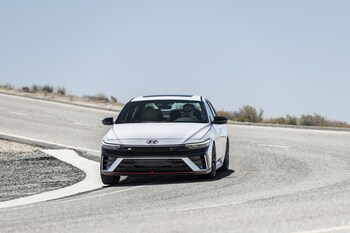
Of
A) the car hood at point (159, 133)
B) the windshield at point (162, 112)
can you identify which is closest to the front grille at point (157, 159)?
the car hood at point (159, 133)

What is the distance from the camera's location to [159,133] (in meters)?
15.9

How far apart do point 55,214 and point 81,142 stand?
48.7ft

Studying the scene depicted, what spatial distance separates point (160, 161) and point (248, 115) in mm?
25228

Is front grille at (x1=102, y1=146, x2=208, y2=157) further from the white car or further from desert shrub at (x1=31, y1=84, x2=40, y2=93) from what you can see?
desert shrub at (x1=31, y1=84, x2=40, y2=93)

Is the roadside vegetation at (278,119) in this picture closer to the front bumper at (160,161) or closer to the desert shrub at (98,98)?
the desert shrub at (98,98)

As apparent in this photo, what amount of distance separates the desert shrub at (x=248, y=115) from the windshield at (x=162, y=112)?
73.1ft

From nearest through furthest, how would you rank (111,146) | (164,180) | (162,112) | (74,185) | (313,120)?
(111,146) < (164,180) < (74,185) < (162,112) < (313,120)

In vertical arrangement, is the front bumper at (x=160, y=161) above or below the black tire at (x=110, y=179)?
above

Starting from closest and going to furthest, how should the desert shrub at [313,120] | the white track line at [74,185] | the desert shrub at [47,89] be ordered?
1. the white track line at [74,185]
2. the desert shrub at [313,120]
3. the desert shrub at [47,89]

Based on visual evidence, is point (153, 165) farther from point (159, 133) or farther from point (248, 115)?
point (248, 115)

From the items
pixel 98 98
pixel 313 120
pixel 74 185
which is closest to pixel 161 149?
pixel 74 185

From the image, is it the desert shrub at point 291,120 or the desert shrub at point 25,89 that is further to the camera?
the desert shrub at point 25,89

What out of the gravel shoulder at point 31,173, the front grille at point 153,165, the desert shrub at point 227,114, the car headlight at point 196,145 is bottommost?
the gravel shoulder at point 31,173

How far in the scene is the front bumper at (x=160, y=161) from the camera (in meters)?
15.6
